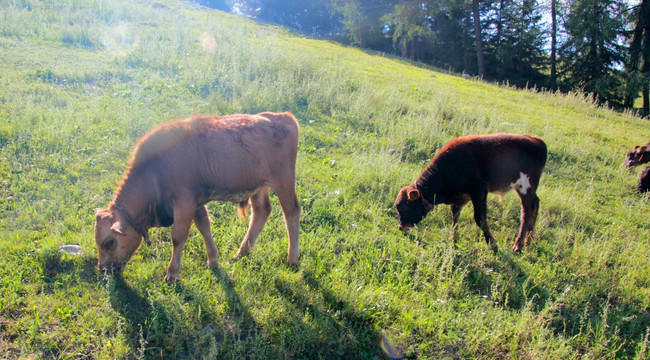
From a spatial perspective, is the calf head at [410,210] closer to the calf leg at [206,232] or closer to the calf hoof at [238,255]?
the calf hoof at [238,255]

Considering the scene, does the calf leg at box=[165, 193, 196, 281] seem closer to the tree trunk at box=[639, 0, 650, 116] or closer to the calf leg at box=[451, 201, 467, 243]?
the calf leg at box=[451, 201, 467, 243]

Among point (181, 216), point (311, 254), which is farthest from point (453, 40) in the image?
point (181, 216)

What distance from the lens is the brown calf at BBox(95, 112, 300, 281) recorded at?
459 cm

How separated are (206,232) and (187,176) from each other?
3.05ft

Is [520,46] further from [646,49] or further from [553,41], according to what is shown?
[646,49]

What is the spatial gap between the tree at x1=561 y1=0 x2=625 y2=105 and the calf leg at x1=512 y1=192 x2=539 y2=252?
30.3 meters

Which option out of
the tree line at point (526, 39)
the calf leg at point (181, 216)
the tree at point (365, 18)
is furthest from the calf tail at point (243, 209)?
the tree at point (365, 18)

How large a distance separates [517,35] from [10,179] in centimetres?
4378

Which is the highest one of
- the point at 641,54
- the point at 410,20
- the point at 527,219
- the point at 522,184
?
the point at 410,20

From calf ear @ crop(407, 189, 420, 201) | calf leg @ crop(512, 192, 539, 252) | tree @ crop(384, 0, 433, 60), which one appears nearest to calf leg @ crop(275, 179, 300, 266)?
calf ear @ crop(407, 189, 420, 201)

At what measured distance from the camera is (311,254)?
5.76 m

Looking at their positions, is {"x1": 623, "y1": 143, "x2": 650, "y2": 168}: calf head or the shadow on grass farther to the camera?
{"x1": 623, "y1": 143, "x2": 650, "y2": 168}: calf head

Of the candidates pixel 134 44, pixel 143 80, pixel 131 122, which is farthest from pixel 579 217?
pixel 134 44

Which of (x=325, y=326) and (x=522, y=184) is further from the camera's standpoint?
(x=522, y=184)
